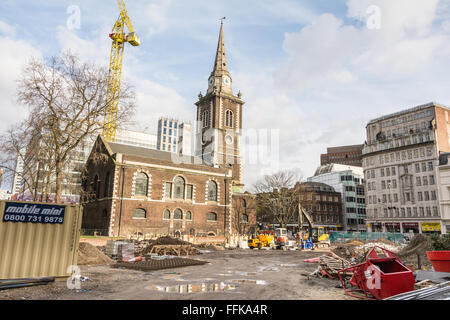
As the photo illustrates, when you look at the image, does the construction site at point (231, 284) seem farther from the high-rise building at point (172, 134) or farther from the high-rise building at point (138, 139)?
the high-rise building at point (172, 134)

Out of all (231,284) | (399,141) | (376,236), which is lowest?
(231,284)

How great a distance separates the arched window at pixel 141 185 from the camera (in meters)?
37.2

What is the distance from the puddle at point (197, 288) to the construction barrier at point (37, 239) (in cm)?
334

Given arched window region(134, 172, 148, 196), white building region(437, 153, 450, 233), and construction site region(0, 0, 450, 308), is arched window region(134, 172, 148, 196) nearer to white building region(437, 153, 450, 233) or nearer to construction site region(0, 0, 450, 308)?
construction site region(0, 0, 450, 308)

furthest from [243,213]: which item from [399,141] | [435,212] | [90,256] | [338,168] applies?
[338,168]

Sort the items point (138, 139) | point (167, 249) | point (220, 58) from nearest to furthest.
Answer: point (167, 249), point (220, 58), point (138, 139)

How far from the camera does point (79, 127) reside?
20.6 metres

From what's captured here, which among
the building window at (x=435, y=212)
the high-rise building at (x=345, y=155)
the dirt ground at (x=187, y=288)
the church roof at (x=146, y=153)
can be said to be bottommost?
the dirt ground at (x=187, y=288)

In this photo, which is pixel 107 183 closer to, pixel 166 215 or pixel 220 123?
pixel 166 215

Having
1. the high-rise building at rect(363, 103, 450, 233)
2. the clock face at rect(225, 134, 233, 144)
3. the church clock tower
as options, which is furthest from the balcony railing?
the clock face at rect(225, 134, 233, 144)

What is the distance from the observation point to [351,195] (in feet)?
275

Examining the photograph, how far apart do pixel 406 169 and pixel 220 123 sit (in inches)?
1519

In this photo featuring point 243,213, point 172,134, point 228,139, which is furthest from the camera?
point 172,134

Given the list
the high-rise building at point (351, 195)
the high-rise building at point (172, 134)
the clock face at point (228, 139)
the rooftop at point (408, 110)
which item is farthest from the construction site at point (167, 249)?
the high-rise building at point (172, 134)
